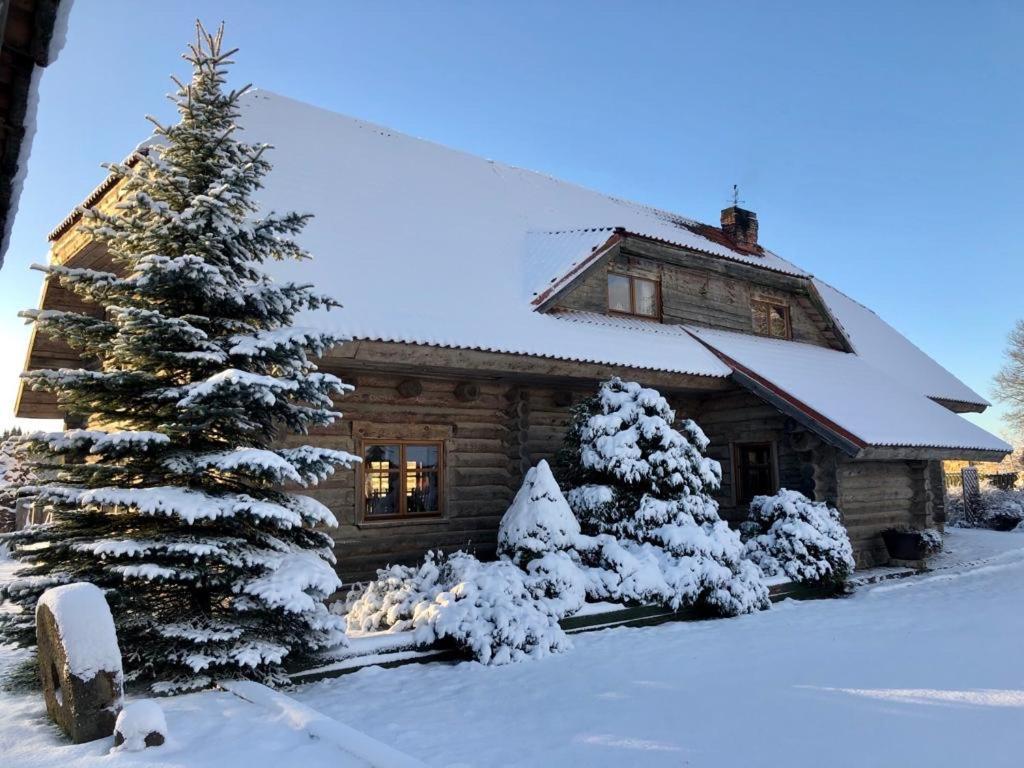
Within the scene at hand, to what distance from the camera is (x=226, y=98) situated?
22.7 ft

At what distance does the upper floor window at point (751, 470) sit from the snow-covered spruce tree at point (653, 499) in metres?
2.88

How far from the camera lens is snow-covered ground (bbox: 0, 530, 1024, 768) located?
14.7 feet

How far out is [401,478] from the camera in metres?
10.5

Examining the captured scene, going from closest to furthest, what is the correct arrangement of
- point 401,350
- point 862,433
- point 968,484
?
point 401,350 → point 862,433 → point 968,484

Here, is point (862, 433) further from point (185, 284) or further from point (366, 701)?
point (185, 284)

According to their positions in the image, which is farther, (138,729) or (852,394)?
(852,394)

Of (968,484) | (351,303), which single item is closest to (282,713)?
(351,303)

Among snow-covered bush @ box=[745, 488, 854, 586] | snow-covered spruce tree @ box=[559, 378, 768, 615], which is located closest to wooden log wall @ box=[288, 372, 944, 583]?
snow-covered bush @ box=[745, 488, 854, 586]

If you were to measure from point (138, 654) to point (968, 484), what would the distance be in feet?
80.5

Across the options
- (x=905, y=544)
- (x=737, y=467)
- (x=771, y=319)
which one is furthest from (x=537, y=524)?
(x=771, y=319)

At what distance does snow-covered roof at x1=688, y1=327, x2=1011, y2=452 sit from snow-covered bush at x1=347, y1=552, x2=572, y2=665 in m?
6.28

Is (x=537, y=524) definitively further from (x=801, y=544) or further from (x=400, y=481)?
(x=801, y=544)

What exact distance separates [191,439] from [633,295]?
9.28m

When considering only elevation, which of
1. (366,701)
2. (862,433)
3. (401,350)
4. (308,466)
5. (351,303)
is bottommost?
(366,701)
